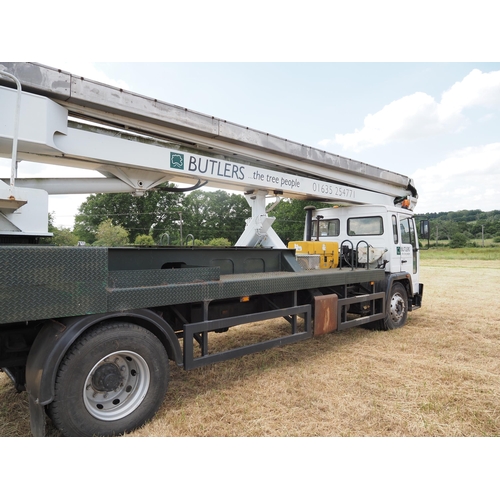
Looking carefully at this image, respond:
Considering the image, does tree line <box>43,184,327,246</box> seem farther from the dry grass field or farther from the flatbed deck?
the flatbed deck

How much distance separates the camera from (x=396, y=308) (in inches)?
268

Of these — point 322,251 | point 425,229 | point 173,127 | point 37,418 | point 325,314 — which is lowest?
point 37,418

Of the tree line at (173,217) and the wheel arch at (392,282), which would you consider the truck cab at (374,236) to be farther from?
the tree line at (173,217)

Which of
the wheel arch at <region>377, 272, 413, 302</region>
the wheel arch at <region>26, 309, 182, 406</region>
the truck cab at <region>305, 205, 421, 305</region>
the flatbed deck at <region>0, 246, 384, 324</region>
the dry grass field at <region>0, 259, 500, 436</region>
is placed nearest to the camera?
the flatbed deck at <region>0, 246, 384, 324</region>

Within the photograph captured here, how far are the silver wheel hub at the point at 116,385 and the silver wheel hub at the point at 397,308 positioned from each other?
5.13m

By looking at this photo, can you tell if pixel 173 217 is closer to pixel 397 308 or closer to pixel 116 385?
pixel 397 308

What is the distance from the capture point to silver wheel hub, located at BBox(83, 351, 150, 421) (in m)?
2.87

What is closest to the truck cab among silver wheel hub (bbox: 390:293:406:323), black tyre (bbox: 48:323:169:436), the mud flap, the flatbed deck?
silver wheel hub (bbox: 390:293:406:323)

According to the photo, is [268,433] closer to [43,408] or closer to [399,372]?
[43,408]

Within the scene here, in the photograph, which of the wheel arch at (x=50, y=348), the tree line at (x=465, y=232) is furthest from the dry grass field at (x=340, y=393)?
the tree line at (x=465, y=232)

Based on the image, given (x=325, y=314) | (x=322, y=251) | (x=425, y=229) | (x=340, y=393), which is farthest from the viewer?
(x=425, y=229)

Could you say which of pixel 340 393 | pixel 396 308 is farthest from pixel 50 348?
pixel 396 308

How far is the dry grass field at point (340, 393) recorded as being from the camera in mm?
3086

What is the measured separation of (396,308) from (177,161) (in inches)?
198
